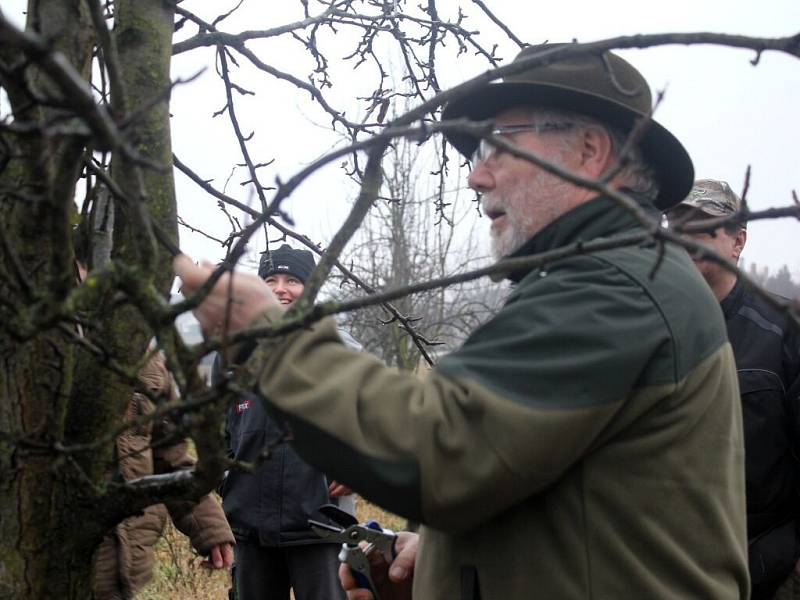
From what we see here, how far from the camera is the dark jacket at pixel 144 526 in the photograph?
125 inches

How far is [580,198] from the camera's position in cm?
172

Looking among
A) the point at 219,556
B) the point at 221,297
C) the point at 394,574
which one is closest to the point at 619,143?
the point at 221,297

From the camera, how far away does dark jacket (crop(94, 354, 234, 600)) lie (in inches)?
125

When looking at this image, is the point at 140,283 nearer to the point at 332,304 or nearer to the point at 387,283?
the point at 332,304

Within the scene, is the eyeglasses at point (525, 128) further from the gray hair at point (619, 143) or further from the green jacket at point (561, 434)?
the green jacket at point (561, 434)

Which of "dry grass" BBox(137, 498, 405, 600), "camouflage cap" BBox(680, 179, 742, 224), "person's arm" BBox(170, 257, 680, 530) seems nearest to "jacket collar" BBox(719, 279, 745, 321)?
"camouflage cap" BBox(680, 179, 742, 224)

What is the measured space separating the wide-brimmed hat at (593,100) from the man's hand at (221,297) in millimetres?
674

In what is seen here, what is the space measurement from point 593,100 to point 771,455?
5.33ft

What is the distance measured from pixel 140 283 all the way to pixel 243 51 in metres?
1.37

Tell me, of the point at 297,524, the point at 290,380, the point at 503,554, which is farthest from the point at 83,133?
the point at 297,524

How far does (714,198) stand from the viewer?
11.1 ft

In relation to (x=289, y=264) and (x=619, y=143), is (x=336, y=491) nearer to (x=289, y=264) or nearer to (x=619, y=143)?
(x=289, y=264)

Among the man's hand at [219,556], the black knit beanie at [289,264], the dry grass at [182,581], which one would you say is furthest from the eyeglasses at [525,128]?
the dry grass at [182,581]

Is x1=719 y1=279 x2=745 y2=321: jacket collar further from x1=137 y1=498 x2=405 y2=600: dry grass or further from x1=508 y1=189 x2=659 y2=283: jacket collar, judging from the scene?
x1=137 y1=498 x2=405 y2=600: dry grass
